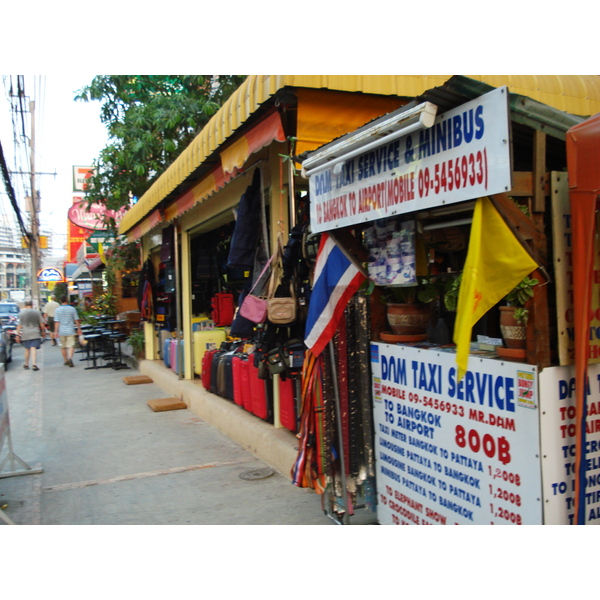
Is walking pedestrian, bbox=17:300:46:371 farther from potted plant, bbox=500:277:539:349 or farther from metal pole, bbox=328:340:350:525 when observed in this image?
potted plant, bbox=500:277:539:349

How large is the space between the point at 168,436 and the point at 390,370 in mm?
4252

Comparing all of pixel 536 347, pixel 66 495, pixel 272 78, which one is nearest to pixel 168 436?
pixel 66 495

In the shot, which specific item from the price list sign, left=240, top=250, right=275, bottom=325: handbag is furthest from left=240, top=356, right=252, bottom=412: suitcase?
the price list sign

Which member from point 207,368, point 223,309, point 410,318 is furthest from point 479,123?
point 223,309

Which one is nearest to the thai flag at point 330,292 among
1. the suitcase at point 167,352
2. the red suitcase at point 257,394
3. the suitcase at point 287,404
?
the suitcase at point 287,404

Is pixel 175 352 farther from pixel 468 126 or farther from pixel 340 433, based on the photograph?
pixel 468 126

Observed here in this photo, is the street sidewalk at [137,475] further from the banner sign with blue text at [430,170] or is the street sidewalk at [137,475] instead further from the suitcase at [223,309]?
the banner sign with blue text at [430,170]

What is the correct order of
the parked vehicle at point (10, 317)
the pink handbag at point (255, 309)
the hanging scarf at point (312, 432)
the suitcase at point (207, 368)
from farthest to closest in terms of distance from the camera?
the parked vehicle at point (10, 317) < the suitcase at point (207, 368) < the pink handbag at point (255, 309) < the hanging scarf at point (312, 432)

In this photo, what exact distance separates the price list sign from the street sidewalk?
0.95 metres

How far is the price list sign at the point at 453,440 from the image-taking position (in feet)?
8.98

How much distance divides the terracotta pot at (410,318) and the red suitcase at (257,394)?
106 inches

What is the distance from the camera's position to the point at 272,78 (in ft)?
14.0

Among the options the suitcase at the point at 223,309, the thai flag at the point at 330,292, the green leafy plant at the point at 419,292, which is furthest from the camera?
the suitcase at the point at 223,309

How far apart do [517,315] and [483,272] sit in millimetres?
276
